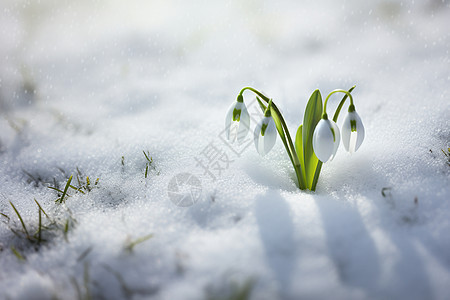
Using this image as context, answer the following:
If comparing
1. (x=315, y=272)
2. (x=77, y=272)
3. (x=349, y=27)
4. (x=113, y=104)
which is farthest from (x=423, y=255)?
(x=349, y=27)

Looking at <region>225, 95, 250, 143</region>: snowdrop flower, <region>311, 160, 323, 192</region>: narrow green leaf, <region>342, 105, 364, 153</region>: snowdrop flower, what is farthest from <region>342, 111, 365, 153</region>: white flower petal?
<region>225, 95, 250, 143</region>: snowdrop flower

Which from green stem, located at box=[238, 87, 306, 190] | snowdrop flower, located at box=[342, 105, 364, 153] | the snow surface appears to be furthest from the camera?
green stem, located at box=[238, 87, 306, 190]

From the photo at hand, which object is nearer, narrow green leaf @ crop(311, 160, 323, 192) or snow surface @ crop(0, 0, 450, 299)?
snow surface @ crop(0, 0, 450, 299)

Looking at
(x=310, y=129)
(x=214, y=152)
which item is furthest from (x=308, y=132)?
(x=214, y=152)

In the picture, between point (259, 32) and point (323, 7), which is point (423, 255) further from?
point (323, 7)

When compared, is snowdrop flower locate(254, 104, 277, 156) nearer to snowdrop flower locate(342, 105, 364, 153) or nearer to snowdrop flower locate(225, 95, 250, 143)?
snowdrop flower locate(225, 95, 250, 143)

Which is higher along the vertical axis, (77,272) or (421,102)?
(421,102)

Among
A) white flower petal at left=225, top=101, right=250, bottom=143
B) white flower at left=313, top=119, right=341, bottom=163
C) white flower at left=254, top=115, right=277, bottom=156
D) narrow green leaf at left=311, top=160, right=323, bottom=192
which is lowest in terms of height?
narrow green leaf at left=311, top=160, right=323, bottom=192
